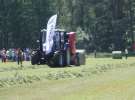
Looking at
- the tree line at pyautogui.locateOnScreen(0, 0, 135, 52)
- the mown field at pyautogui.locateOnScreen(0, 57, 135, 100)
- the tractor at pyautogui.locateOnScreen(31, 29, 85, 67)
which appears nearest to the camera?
the mown field at pyautogui.locateOnScreen(0, 57, 135, 100)

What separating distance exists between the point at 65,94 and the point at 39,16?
74554 millimetres

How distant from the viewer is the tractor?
137 ft

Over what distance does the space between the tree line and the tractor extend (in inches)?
1640

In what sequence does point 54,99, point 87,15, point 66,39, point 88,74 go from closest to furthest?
point 54,99 < point 88,74 < point 66,39 < point 87,15

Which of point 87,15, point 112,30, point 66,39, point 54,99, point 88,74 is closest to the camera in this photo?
point 54,99

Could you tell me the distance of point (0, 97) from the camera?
66.9ft

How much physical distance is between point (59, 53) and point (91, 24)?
195 ft

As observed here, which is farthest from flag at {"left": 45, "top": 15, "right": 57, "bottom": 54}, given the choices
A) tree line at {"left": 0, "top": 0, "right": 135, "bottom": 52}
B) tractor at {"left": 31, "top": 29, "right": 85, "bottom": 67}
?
tree line at {"left": 0, "top": 0, "right": 135, "bottom": 52}

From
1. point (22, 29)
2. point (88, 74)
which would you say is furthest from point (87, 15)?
point (88, 74)

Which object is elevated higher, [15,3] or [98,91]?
[15,3]

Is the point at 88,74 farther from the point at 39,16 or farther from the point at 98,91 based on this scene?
the point at 39,16

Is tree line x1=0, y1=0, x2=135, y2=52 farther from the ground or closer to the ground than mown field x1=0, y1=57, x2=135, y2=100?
farther from the ground

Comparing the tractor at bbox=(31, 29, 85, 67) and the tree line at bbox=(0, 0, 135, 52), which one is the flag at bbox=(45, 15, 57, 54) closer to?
the tractor at bbox=(31, 29, 85, 67)

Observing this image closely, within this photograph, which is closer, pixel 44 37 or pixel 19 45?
pixel 44 37
